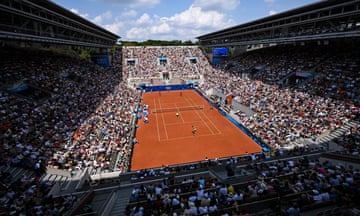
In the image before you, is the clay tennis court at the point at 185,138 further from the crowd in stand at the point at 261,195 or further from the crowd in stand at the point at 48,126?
the crowd in stand at the point at 261,195

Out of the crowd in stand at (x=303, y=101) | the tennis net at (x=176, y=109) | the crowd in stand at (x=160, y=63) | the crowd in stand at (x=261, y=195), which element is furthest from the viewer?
the crowd in stand at (x=160, y=63)

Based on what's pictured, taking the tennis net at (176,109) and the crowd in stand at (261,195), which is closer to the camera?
the crowd in stand at (261,195)

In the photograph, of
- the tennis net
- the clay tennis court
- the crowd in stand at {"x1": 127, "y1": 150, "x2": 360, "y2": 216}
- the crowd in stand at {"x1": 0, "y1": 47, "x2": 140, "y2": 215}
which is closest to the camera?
the crowd in stand at {"x1": 127, "y1": 150, "x2": 360, "y2": 216}

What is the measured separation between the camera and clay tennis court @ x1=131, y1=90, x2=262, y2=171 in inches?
700

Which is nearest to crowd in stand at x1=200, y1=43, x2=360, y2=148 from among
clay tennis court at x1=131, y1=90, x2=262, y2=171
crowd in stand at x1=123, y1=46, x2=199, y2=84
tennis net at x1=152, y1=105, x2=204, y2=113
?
clay tennis court at x1=131, y1=90, x2=262, y2=171

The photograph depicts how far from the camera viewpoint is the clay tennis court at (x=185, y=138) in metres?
17.8

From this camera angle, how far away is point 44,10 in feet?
61.3

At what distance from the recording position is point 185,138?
2164 cm

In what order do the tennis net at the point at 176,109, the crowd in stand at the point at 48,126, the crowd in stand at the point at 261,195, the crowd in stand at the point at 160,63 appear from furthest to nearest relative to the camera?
the crowd in stand at the point at 160,63 → the tennis net at the point at 176,109 → the crowd in stand at the point at 48,126 → the crowd in stand at the point at 261,195

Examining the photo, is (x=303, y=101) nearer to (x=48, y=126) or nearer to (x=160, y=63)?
(x=48, y=126)

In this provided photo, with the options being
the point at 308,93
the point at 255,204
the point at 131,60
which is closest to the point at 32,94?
the point at 255,204

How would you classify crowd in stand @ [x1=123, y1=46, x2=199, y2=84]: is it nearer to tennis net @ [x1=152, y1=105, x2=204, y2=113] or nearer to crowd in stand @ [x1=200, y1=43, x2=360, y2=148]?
tennis net @ [x1=152, y1=105, x2=204, y2=113]

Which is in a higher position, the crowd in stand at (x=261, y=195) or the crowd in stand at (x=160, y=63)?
the crowd in stand at (x=160, y=63)

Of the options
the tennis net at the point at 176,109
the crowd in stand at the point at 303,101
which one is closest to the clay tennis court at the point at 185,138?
the tennis net at the point at 176,109
